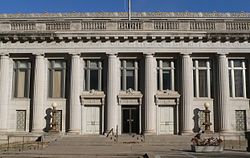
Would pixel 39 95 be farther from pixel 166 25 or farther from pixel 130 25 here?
pixel 166 25

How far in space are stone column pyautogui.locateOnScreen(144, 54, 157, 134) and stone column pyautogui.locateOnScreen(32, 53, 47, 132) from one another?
898cm

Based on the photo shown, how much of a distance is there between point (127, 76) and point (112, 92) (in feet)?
7.10

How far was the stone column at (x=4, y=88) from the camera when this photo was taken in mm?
38000

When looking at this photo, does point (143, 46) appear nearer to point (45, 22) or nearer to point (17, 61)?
point (45, 22)

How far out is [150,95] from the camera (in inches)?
1483

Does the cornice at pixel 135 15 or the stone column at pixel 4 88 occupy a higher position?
the cornice at pixel 135 15

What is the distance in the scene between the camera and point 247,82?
38.4 m

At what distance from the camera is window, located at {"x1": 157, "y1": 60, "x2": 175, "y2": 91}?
1518 inches

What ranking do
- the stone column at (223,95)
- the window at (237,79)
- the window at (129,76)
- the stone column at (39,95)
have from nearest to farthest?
the stone column at (223,95)
the stone column at (39,95)
the window at (237,79)
the window at (129,76)

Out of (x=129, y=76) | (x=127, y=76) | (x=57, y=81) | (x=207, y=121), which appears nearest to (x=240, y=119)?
(x=207, y=121)

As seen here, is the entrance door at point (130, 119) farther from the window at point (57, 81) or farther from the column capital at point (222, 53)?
the column capital at point (222, 53)

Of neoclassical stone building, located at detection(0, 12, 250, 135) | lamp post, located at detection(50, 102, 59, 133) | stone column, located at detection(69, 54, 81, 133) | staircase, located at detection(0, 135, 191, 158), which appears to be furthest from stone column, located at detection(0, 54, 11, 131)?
stone column, located at detection(69, 54, 81, 133)

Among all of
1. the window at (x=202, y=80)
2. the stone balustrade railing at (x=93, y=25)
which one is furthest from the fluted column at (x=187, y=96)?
the stone balustrade railing at (x=93, y=25)

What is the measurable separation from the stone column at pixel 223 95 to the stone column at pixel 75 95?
12141 millimetres
